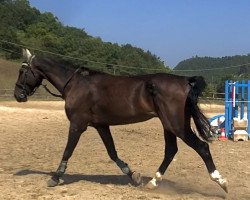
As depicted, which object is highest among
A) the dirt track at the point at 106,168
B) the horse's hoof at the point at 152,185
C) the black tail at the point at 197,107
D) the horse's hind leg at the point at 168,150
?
the black tail at the point at 197,107

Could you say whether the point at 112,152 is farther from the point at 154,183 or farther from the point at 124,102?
the point at 124,102

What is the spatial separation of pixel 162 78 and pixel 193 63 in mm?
160757

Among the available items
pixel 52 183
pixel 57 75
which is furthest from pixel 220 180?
pixel 57 75

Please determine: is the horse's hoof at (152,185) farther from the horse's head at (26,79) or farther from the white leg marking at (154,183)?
the horse's head at (26,79)

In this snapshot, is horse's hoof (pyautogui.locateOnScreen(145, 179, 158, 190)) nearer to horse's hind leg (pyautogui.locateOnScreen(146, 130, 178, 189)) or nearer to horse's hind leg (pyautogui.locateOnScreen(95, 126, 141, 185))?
horse's hind leg (pyautogui.locateOnScreen(146, 130, 178, 189))

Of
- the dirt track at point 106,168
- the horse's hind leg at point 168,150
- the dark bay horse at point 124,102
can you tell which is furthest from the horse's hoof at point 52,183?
the horse's hind leg at point 168,150

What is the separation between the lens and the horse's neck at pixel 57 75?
25.4 feet

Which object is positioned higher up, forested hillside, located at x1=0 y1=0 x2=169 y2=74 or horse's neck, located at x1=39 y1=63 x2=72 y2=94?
forested hillside, located at x1=0 y1=0 x2=169 y2=74

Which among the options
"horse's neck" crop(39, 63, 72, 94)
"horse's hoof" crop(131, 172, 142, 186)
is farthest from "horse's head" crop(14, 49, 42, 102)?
"horse's hoof" crop(131, 172, 142, 186)

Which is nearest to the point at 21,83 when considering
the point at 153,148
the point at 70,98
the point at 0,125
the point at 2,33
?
the point at 70,98

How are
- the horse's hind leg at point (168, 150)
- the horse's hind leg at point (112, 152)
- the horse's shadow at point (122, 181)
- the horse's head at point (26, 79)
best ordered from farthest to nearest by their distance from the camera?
the horse's head at point (26, 79) < the horse's hind leg at point (112, 152) < the horse's hind leg at point (168, 150) < the horse's shadow at point (122, 181)

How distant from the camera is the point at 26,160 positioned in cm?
1009

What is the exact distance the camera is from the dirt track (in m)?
6.91

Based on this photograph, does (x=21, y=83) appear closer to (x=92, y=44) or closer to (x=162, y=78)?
(x=162, y=78)
